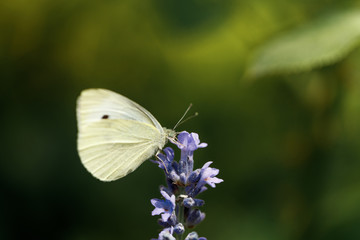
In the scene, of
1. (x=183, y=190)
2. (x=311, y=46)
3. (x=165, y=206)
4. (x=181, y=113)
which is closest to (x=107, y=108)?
(x=183, y=190)

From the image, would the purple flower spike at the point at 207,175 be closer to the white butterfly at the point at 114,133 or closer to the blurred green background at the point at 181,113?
the white butterfly at the point at 114,133

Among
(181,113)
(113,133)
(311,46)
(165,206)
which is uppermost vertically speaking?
(311,46)

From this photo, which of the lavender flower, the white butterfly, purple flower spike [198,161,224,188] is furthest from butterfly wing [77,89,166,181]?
purple flower spike [198,161,224,188]

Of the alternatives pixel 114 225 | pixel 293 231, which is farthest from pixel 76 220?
pixel 293 231

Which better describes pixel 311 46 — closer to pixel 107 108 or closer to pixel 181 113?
pixel 107 108

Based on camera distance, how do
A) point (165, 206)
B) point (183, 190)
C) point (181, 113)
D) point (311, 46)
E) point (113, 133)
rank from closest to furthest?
1. point (165, 206)
2. point (183, 190)
3. point (113, 133)
4. point (311, 46)
5. point (181, 113)

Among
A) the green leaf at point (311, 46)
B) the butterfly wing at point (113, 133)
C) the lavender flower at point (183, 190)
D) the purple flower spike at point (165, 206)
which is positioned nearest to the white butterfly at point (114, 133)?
the butterfly wing at point (113, 133)

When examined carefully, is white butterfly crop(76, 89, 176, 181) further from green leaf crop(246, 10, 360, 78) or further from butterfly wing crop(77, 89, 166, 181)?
green leaf crop(246, 10, 360, 78)
